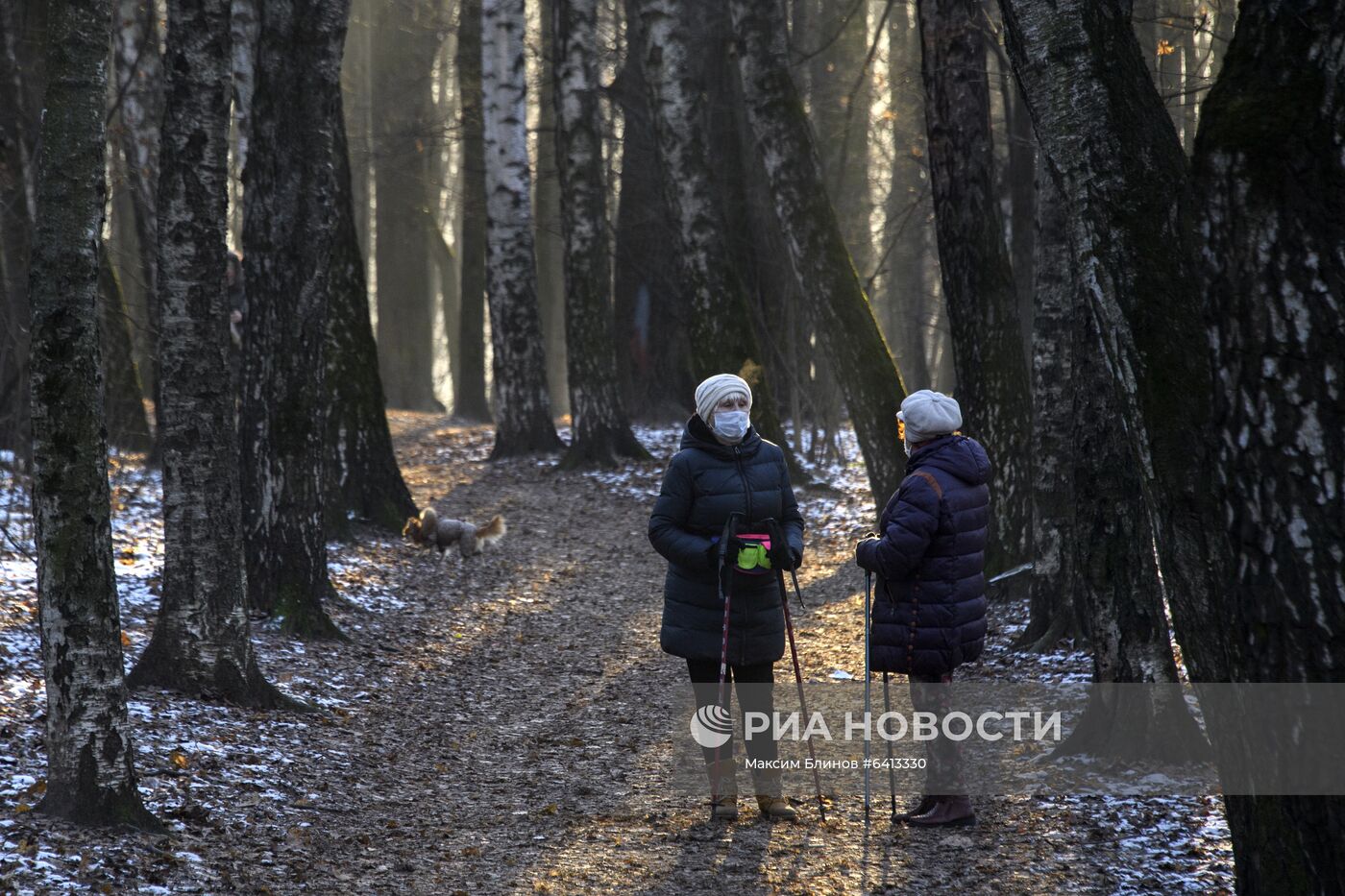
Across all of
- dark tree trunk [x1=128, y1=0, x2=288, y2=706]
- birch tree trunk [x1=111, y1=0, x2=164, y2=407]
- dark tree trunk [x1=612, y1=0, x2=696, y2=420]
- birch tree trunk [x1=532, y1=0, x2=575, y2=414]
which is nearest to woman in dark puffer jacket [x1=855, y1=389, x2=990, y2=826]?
dark tree trunk [x1=128, y1=0, x2=288, y2=706]

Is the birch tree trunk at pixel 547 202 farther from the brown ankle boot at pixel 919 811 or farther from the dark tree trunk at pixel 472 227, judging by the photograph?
the brown ankle boot at pixel 919 811

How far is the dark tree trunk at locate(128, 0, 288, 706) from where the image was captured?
21.4 ft

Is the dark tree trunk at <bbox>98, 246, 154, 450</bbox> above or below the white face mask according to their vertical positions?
above

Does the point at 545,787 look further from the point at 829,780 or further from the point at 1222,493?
the point at 1222,493

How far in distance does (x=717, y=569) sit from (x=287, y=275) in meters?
4.89

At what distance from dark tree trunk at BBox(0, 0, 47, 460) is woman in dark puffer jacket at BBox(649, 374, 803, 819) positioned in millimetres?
7572

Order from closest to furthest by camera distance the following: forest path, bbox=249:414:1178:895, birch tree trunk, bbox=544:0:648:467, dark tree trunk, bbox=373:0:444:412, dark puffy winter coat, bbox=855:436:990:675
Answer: forest path, bbox=249:414:1178:895 → dark puffy winter coat, bbox=855:436:990:675 → birch tree trunk, bbox=544:0:648:467 → dark tree trunk, bbox=373:0:444:412

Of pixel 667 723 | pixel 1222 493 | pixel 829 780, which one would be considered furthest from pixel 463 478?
pixel 1222 493

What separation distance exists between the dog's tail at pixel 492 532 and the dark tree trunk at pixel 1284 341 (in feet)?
32.2

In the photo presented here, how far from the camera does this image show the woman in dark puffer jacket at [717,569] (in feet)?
18.1

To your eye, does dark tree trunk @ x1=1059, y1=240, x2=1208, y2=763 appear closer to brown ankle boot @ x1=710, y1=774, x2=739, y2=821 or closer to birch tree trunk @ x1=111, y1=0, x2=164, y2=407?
brown ankle boot @ x1=710, y1=774, x2=739, y2=821

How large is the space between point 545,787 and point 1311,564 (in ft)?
13.8

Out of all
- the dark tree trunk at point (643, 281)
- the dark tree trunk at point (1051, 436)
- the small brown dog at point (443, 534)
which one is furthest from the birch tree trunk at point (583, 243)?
the dark tree trunk at point (1051, 436)

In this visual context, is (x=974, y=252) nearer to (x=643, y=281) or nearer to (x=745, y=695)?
(x=745, y=695)
